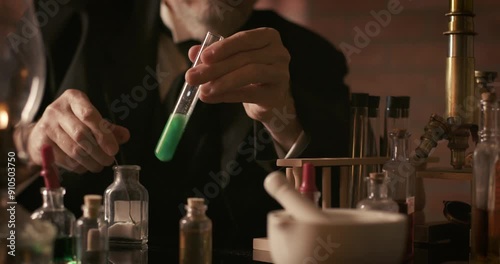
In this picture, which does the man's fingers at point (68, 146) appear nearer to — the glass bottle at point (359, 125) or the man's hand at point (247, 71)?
the man's hand at point (247, 71)

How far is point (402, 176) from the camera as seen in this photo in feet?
4.33

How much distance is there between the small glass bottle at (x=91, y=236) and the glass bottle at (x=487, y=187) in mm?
577

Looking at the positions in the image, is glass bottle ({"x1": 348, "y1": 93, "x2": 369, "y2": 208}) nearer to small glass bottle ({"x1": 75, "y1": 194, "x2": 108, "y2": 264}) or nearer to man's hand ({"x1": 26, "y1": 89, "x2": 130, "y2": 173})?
man's hand ({"x1": 26, "y1": 89, "x2": 130, "y2": 173})

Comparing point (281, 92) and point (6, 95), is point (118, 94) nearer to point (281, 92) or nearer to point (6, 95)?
point (281, 92)

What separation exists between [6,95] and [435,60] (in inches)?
45.4

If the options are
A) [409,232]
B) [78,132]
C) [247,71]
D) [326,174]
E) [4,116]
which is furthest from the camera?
[78,132]

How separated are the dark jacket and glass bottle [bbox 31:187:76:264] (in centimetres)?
93

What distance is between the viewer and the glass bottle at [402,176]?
1279mm

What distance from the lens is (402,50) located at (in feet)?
6.15

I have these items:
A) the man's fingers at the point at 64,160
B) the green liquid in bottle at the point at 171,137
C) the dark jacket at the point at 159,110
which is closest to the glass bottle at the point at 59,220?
the green liquid in bottle at the point at 171,137

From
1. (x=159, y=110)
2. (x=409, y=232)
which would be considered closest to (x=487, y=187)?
(x=409, y=232)

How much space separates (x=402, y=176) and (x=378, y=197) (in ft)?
0.70

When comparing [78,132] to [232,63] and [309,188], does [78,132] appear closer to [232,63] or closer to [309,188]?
[232,63]

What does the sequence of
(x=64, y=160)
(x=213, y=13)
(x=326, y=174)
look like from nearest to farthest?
(x=326, y=174) < (x=64, y=160) < (x=213, y=13)
